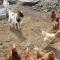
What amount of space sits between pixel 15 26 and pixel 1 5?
3.56 metres

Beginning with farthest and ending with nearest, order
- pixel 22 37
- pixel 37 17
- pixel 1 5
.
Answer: pixel 1 5 < pixel 37 17 < pixel 22 37

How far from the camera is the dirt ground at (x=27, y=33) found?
7930mm

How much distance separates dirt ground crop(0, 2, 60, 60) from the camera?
7930mm

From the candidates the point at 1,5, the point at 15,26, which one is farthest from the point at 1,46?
the point at 1,5

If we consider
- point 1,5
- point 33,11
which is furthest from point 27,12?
point 1,5

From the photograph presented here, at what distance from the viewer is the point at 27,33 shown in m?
9.12

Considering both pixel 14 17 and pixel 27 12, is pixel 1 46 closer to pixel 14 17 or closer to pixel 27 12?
pixel 14 17

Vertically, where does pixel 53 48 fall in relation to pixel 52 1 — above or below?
below

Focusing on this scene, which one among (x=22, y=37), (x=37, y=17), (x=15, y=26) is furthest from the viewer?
(x=37, y=17)

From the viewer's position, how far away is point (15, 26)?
9.45 meters

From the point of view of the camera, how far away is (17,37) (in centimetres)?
885

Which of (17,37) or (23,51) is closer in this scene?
(23,51)

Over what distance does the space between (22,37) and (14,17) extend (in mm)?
1118

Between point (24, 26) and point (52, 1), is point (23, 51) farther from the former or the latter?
point (52, 1)
